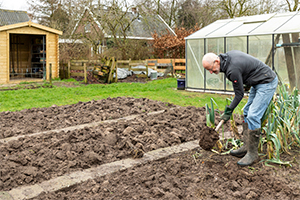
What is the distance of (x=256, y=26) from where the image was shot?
11164 mm

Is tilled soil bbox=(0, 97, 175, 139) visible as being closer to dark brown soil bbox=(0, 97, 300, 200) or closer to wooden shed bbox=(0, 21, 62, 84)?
dark brown soil bbox=(0, 97, 300, 200)

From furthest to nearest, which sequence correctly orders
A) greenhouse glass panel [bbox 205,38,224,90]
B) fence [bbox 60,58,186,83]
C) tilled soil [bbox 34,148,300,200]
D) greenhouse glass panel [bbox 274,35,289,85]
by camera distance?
1. fence [bbox 60,58,186,83]
2. greenhouse glass panel [bbox 205,38,224,90]
3. greenhouse glass panel [bbox 274,35,289,85]
4. tilled soil [bbox 34,148,300,200]

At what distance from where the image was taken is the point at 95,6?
2170 cm

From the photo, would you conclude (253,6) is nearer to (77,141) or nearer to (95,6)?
(95,6)

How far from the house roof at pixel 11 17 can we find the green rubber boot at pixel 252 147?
2133 centimetres

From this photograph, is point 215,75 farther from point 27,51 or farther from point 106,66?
point 27,51

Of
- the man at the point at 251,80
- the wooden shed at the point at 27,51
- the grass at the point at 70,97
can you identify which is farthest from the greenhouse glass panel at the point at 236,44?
the wooden shed at the point at 27,51

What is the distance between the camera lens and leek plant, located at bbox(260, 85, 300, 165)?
3833mm

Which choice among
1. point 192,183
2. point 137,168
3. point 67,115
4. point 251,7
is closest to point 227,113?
point 192,183

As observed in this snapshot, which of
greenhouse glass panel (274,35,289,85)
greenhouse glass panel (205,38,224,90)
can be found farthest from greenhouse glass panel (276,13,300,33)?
greenhouse glass panel (205,38,224,90)

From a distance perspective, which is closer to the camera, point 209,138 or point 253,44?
point 209,138

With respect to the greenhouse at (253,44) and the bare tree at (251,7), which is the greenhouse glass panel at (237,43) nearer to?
the greenhouse at (253,44)

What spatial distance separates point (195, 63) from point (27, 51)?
1235 centimetres

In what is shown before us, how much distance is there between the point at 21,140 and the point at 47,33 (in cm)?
1295
